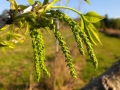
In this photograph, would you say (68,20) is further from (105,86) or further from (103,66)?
(103,66)

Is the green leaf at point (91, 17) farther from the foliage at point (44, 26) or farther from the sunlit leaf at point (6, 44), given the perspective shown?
the sunlit leaf at point (6, 44)

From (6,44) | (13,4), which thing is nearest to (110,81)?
(6,44)

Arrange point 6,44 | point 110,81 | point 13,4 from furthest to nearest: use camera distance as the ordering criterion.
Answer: point 110,81, point 6,44, point 13,4

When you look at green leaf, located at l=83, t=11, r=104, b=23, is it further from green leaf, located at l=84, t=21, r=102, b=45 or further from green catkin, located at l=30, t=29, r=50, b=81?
green catkin, located at l=30, t=29, r=50, b=81

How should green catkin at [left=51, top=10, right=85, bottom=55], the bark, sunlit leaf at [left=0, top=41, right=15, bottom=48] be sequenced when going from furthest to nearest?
the bark → sunlit leaf at [left=0, top=41, right=15, bottom=48] → green catkin at [left=51, top=10, right=85, bottom=55]

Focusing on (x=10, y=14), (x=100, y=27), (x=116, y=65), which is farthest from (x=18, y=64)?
(x=100, y=27)

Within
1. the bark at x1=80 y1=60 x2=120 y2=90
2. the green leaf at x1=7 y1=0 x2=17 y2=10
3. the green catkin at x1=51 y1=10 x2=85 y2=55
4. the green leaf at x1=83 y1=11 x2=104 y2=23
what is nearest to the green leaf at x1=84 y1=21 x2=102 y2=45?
the green leaf at x1=83 y1=11 x2=104 y2=23

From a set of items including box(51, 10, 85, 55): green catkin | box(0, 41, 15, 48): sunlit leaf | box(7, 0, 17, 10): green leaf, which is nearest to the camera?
box(51, 10, 85, 55): green catkin

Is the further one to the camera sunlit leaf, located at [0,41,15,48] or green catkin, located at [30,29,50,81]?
sunlit leaf, located at [0,41,15,48]

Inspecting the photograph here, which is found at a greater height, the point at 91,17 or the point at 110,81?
the point at 91,17

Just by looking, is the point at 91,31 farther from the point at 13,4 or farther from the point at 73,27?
the point at 13,4

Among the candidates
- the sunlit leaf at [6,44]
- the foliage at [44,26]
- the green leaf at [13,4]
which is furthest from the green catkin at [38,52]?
the sunlit leaf at [6,44]

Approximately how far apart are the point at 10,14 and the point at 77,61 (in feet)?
31.4

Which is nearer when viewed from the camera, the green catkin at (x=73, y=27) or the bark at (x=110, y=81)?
the green catkin at (x=73, y=27)
